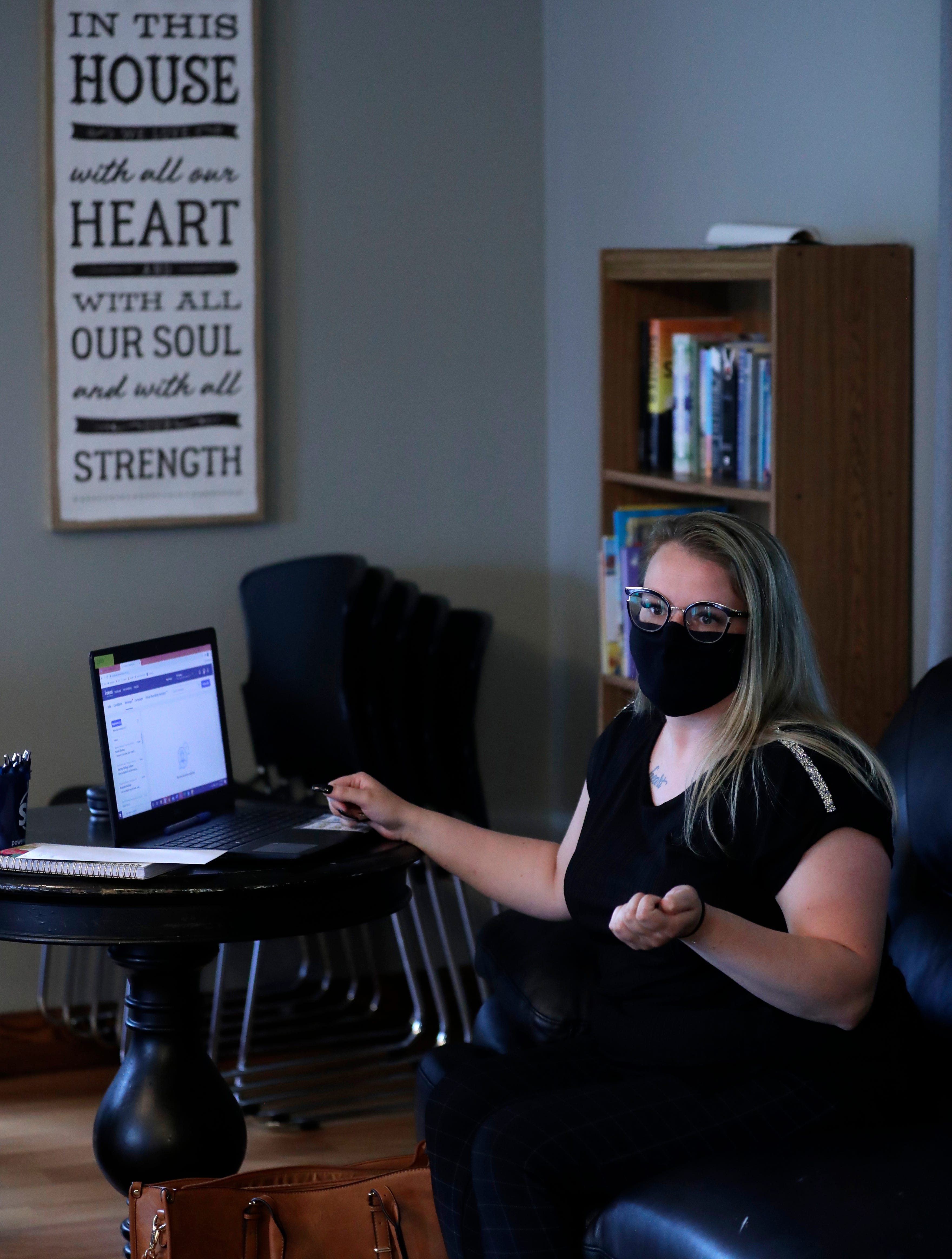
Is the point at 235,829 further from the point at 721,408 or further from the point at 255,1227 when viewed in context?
the point at 721,408

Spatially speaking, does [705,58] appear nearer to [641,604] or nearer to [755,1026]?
[641,604]

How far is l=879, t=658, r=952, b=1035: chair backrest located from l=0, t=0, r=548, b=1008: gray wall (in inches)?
68.3

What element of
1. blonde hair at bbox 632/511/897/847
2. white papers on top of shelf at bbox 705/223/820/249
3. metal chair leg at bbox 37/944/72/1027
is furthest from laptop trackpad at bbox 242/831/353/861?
metal chair leg at bbox 37/944/72/1027

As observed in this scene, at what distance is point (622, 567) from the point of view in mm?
3119

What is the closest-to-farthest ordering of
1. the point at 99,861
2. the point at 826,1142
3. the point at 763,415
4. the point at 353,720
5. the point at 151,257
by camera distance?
the point at 826,1142
the point at 99,861
the point at 763,415
the point at 353,720
the point at 151,257

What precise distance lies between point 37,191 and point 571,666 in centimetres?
162

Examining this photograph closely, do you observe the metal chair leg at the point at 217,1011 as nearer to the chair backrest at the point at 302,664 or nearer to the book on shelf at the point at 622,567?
→ the chair backrest at the point at 302,664

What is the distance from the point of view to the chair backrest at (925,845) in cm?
213

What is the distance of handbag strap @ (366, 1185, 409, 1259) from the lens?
79.5 inches

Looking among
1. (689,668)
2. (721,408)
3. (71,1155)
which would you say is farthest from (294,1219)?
(721,408)

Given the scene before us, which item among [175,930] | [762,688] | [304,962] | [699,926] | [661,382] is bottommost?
[304,962]

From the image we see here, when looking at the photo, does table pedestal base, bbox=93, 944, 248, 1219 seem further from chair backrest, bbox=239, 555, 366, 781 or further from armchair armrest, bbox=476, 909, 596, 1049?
chair backrest, bbox=239, 555, 366, 781

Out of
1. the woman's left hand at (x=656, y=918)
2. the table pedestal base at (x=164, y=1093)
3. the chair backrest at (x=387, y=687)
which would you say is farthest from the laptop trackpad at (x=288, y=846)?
the chair backrest at (x=387, y=687)

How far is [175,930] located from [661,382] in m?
1.59
